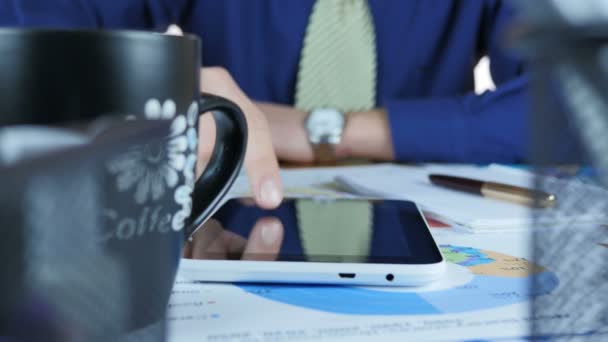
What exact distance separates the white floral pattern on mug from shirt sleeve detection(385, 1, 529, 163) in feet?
1.67

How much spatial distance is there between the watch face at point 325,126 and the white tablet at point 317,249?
338 millimetres

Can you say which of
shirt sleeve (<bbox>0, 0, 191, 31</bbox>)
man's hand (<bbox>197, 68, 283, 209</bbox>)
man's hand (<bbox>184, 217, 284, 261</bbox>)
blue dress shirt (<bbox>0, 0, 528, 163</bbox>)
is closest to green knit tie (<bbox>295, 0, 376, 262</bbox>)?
blue dress shirt (<bbox>0, 0, 528, 163</bbox>)

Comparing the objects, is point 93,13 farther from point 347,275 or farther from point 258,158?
point 347,275

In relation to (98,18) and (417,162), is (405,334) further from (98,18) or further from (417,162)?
(98,18)

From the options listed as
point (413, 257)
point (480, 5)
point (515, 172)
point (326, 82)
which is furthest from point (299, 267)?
point (480, 5)

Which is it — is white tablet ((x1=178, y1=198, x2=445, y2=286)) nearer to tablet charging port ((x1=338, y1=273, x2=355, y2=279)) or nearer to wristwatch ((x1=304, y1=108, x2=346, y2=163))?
tablet charging port ((x1=338, y1=273, x2=355, y2=279))

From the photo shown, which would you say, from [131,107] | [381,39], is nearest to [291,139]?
[381,39]

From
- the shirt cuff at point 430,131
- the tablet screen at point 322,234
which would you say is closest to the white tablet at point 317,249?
the tablet screen at point 322,234

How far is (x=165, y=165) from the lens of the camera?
0.15 metres

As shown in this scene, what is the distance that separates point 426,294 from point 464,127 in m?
0.48

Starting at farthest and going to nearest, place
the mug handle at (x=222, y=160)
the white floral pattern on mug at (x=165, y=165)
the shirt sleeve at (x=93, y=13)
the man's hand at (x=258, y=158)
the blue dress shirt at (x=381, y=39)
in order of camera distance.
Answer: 1. the blue dress shirt at (x=381, y=39)
2. the shirt sleeve at (x=93, y=13)
3. the man's hand at (x=258, y=158)
4. the mug handle at (x=222, y=160)
5. the white floral pattern on mug at (x=165, y=165)

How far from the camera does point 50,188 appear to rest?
8cm

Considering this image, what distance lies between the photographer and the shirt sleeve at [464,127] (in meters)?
0.67

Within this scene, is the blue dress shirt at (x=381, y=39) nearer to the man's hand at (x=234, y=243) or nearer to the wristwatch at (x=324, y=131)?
the wristwatch at (x=324, y=131)
